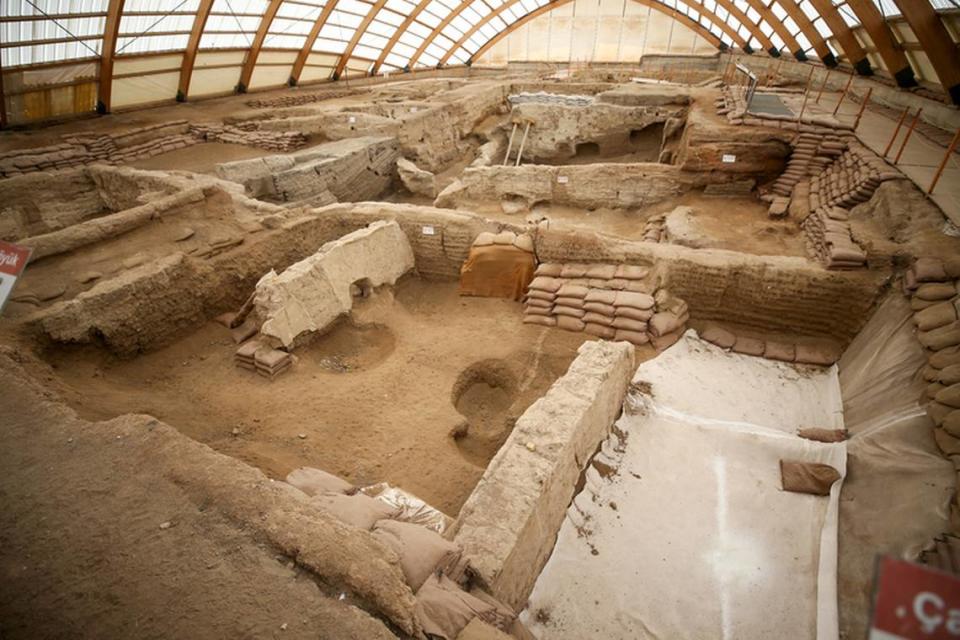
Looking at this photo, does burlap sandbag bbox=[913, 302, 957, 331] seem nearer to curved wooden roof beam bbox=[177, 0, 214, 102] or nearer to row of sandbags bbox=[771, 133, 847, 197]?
row of sandbags bbox=[771, 133, 847, 197]

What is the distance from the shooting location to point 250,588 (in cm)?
218

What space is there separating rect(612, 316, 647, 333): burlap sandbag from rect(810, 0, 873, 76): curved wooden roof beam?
55.0 feet

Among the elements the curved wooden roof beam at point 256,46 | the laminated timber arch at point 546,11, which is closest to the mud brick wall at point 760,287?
the curved wooden roof beam at point 256,46

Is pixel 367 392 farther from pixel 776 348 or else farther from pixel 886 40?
pixel 886 40

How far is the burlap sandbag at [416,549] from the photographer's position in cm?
246

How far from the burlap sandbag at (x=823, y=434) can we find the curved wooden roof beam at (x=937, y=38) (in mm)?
11539

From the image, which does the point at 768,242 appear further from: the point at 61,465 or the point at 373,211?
the point at 61,465

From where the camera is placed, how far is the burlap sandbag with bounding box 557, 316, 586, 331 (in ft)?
20.2

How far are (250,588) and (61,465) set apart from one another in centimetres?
169

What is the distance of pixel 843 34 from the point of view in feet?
50.0

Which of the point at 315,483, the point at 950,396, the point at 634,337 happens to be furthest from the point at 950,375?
the point at 315,483

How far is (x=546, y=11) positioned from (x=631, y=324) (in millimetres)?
30128

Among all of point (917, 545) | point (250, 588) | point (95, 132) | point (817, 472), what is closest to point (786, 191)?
point (817, 472)

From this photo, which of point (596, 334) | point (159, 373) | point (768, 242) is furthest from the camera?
point (768, 242)
